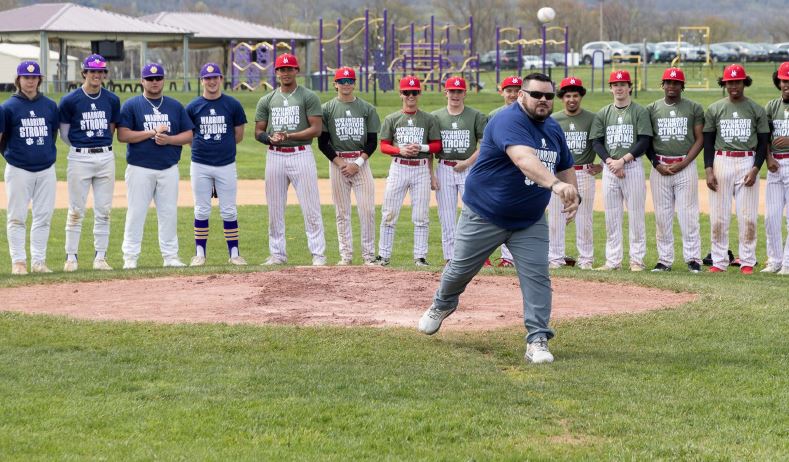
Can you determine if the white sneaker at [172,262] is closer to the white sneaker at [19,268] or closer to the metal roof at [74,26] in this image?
the white sneaker at [19,268]

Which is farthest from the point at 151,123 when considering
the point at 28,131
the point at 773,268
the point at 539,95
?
the point at 773,268

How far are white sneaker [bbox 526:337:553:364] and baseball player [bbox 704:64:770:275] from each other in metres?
5.39

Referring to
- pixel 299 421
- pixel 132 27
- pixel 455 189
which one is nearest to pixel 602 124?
pixel 455 189

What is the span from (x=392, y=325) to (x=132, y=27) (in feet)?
137

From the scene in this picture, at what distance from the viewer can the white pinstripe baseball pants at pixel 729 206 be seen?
39.6 ft

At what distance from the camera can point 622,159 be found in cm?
Answer: 1202

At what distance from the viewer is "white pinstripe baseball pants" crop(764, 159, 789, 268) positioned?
12.0 m

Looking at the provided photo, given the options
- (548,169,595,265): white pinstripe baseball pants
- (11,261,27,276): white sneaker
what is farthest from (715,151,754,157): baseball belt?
(11,261,27,276): white sneaker

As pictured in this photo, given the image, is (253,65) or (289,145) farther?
(253,65)

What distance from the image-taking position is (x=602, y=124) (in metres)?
12.2

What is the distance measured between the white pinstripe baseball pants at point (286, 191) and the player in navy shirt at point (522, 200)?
4791 millimetres

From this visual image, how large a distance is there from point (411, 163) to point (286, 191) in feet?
4.59

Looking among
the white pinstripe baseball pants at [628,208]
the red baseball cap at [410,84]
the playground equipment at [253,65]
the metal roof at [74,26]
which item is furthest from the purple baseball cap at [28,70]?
the playground equipment at [253,65]

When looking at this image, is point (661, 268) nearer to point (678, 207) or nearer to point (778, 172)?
point (678, 207)
